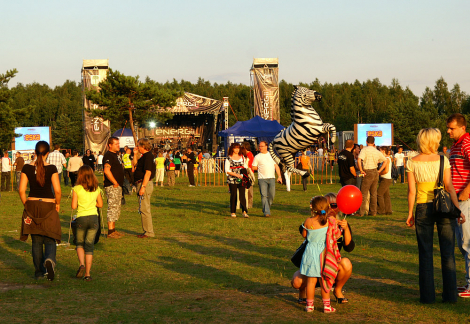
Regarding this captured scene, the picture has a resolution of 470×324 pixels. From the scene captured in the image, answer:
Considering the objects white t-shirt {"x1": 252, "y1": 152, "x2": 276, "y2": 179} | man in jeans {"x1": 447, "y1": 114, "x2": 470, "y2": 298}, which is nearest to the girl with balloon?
man in jeans {"x1": 447, "y1": 114, "x2": 470, "y2": 298}

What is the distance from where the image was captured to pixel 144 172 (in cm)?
940

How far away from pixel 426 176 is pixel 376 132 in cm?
2996

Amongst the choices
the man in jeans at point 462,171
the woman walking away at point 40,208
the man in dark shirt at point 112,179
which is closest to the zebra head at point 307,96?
the man in dark shirt at point 112,179

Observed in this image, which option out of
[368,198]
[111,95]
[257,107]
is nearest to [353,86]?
[257,107]

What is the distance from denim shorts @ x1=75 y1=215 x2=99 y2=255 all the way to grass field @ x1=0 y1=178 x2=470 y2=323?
17.0 inches

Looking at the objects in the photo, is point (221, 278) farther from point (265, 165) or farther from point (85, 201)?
point (265, 165)

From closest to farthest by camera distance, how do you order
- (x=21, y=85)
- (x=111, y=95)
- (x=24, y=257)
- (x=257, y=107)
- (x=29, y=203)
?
(x=29, y=203), (x=24, y=257), (x=111, y=95), (x=257, y=107), (x=21, y=85)

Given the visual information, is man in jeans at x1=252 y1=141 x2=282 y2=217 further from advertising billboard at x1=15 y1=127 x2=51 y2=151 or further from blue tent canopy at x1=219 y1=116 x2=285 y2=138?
advertising billboard at x1=15 y1=127 x2=51 y2=151

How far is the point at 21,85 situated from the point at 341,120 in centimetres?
6421

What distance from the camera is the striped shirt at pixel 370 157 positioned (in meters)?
11.7

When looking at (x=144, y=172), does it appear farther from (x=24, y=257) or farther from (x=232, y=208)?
(x=232, y=208)

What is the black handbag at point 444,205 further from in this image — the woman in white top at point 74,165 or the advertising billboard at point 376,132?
the advertising billboard at point 376,132

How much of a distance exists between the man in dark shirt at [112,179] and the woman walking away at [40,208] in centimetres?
268

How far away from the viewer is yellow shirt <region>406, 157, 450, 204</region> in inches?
203
